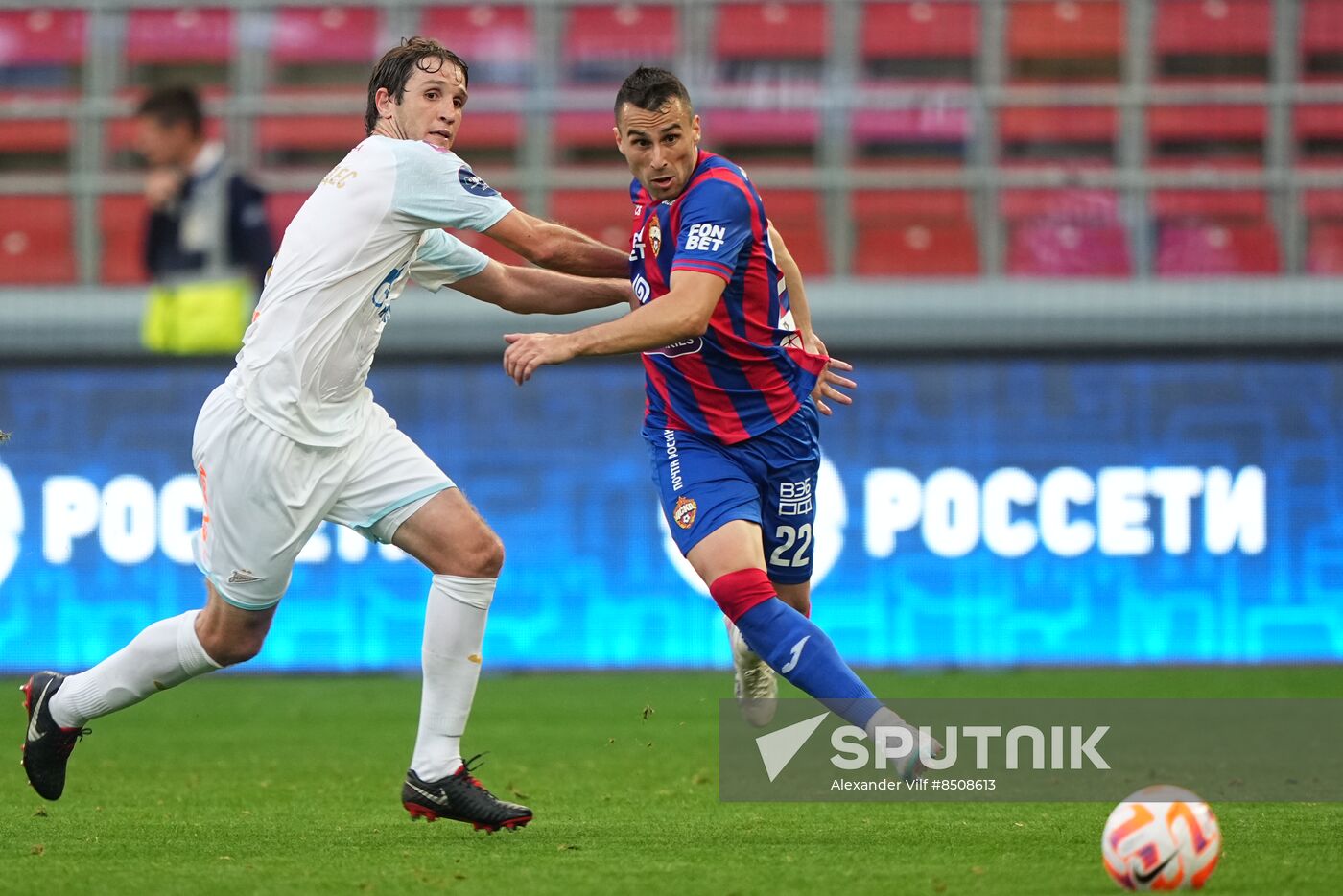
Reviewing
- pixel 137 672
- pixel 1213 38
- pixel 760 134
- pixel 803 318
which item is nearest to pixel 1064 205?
pixel 1213 38

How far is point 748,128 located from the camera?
1210cm

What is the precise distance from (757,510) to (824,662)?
24.3 inches

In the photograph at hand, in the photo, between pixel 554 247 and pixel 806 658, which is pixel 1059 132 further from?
pixel 806 658

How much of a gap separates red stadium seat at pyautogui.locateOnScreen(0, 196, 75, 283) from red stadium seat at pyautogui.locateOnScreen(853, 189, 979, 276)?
495 cm

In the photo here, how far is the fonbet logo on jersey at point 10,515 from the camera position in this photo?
9320 mm

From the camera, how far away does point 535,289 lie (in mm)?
5594

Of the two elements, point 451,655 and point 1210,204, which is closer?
point 451,655

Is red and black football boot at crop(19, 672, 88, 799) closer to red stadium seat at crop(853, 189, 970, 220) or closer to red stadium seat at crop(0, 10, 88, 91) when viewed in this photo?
red stadium seat at crop(853, 189, 970, 220)

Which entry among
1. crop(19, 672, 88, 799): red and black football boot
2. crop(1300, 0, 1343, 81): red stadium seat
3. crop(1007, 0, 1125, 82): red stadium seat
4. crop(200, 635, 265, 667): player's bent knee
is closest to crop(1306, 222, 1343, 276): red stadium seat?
crop(1300, 0, 1343, 81): red stadium seat

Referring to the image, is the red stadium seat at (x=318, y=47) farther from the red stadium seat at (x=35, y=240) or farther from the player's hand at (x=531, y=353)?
the player's hand at (x=531, y=353)

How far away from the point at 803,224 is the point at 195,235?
14.0 feet

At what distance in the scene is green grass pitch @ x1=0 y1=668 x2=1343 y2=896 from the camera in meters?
4.30

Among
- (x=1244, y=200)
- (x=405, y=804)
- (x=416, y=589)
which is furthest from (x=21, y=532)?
(x=1244, y=200)

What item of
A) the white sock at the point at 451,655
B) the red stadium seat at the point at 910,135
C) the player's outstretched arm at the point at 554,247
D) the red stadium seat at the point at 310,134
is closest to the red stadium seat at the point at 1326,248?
the red stadium seat at the point at 910,135
